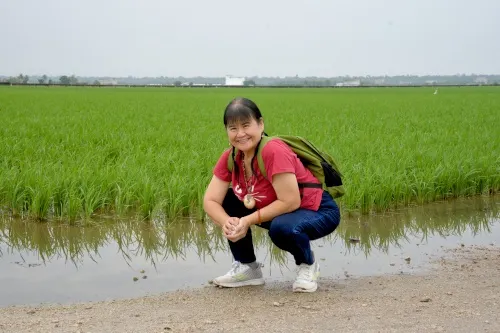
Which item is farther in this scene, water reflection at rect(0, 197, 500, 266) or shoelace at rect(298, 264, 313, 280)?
water reflection at rect(0, 197, 500, 266)

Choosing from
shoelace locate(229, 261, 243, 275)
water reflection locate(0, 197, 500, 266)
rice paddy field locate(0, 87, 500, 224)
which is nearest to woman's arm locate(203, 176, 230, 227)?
shoelace locate(229, 261, 243, 275)

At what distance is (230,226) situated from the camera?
3.01 m

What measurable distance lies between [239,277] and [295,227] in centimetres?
45

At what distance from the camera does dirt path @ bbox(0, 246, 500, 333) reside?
8.48ft

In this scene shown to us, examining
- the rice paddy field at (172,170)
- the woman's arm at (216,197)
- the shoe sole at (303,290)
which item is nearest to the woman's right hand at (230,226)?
the woman's arm at (216,197)

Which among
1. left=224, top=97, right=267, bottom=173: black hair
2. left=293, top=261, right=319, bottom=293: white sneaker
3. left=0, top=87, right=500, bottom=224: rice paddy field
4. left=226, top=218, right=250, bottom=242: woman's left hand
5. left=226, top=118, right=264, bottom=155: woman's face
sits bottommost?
left=293, top=261, right=319, bottom=293: white sneaker

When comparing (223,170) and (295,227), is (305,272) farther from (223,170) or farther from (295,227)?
(223,170)

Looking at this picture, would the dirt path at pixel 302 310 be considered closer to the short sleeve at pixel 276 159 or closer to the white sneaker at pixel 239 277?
the white sneaker at pixel 239 277

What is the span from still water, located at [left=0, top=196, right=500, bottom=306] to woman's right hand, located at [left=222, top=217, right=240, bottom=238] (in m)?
0.46

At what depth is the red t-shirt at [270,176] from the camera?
9.68 feet

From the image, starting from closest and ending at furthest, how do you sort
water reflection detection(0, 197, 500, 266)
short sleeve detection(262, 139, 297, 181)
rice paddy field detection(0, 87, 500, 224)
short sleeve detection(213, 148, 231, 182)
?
short sleeve detection(262, 139, 297, 181) < short sleeve detection(213, 148, 231, 182) < water reflection detection(0, 197, 500, 266) < rice paddy field detection(0, 87, 500, 224)

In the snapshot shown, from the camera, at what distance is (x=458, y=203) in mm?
5656

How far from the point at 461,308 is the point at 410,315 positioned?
263 mm

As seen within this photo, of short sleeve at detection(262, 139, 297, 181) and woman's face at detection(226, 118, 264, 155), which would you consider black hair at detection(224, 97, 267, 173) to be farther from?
short sleeve at detection(262, 139, 297, 181)
